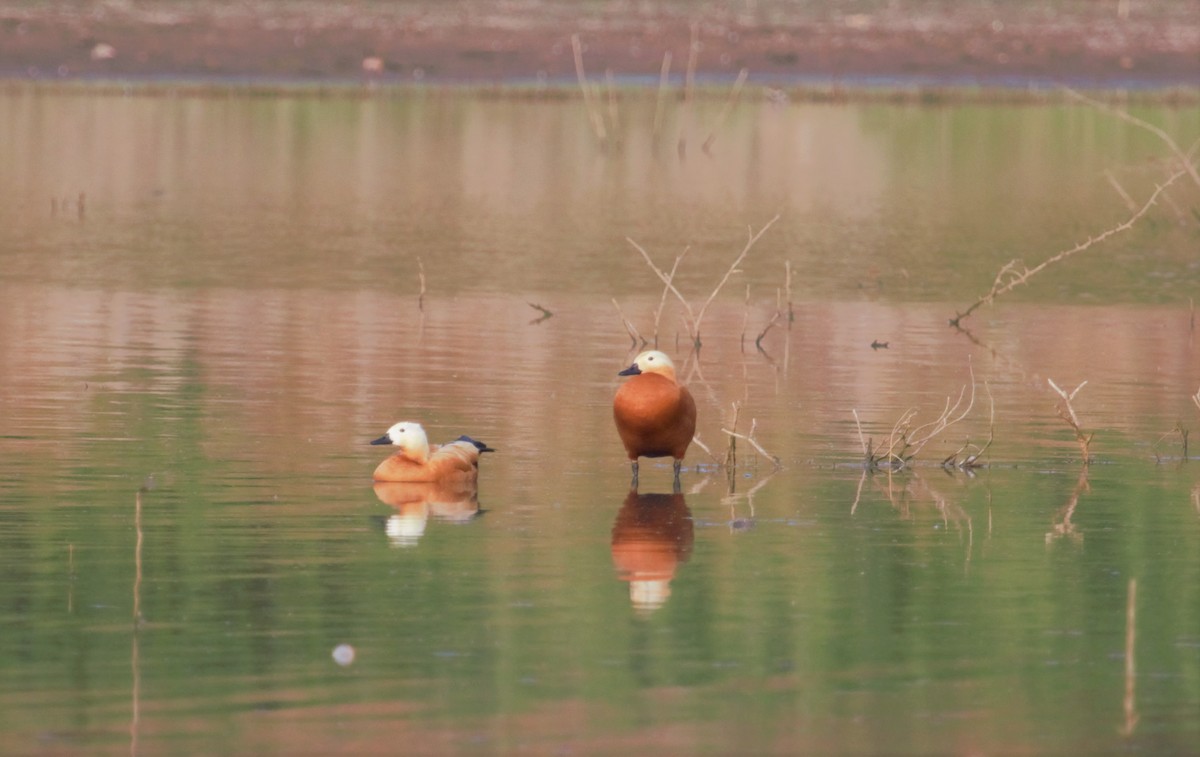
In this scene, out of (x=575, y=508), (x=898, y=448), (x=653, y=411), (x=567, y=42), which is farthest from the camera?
(x=567, y=42)

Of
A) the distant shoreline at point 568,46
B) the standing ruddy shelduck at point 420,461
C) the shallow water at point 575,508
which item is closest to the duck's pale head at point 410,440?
the standing ruddy shelduck at point 420,461

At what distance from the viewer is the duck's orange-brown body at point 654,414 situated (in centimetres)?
1512

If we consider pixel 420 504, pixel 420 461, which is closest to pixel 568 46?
pixel 420 461

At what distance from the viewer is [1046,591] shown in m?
12.3

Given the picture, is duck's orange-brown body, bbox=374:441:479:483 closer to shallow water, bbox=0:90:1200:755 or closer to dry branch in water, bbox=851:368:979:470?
shallow water, bbox=0:90:1200:755

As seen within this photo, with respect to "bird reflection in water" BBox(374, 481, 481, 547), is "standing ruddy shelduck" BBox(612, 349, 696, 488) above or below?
above

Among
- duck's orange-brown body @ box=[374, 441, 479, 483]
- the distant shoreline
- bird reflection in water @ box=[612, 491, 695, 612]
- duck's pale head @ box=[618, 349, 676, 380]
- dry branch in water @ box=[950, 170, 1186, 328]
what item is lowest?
bird reflection in water @ box=[612, 491, 695, 612]

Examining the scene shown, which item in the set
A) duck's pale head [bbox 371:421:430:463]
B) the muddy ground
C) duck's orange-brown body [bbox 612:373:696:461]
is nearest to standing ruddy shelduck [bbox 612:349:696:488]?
duck's orange-brown body [bbox 612:373:696:461]

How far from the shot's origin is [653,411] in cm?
1510

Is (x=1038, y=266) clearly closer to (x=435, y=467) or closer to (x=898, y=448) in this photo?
(x=898, y=448)

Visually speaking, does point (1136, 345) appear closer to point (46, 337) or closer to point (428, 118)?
point (46, 337)

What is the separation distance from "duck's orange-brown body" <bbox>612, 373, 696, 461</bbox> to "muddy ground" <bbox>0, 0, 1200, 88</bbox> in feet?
178

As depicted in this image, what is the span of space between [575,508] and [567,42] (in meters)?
58.9

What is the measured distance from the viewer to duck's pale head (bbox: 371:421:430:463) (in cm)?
1490
